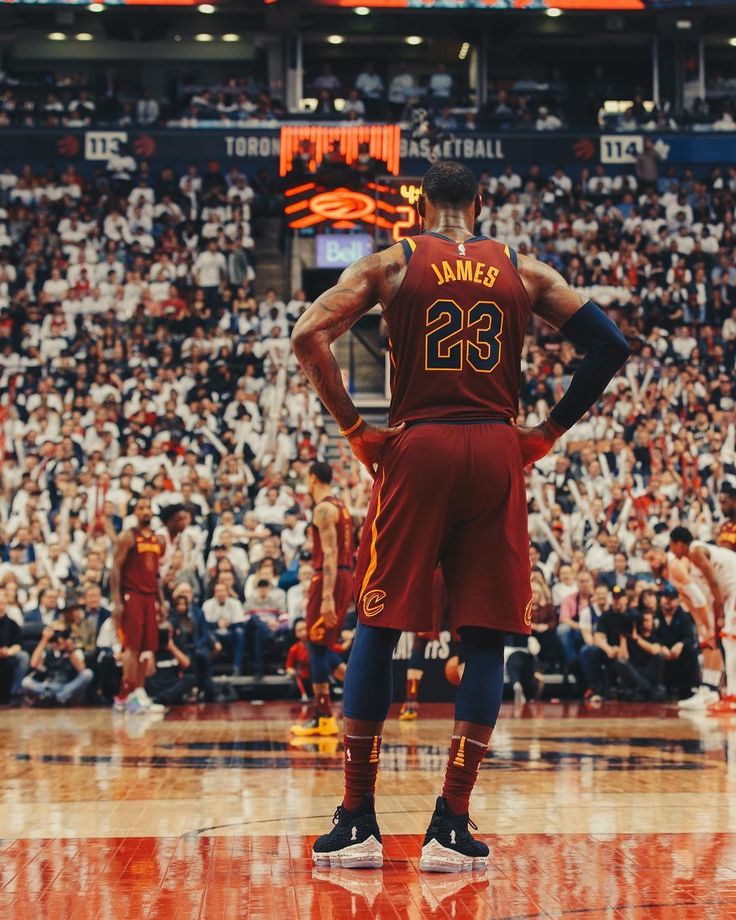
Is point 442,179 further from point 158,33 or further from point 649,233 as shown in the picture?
point 158,33

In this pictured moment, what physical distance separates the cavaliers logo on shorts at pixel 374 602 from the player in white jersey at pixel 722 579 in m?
8.29

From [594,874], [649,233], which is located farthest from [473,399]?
[649,233]

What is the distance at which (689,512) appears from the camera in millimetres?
18453

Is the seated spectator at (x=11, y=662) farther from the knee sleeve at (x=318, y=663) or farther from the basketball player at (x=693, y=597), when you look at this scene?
the basketball player at (x=693, y=597)

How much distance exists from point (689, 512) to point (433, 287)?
14.0 m

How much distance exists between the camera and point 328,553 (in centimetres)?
1043

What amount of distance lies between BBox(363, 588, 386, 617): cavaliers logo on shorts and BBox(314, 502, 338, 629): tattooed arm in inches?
207

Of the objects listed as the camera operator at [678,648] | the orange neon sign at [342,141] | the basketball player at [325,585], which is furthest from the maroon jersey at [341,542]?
the orange neon sign at [342,141]

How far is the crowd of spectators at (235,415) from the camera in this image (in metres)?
15.1

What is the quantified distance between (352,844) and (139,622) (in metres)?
8.69

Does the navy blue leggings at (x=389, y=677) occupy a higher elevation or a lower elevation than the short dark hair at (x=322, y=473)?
lower

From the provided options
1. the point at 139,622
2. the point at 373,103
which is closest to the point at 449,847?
the point at 139,622

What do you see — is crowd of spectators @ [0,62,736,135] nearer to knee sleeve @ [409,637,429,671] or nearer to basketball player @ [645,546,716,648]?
basketball player @ [645,546,716,648]

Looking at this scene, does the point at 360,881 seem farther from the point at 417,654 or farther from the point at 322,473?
the point at 417,654
